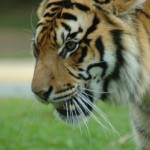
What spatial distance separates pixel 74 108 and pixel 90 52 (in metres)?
0.41

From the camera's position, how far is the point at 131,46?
4605 millimetres

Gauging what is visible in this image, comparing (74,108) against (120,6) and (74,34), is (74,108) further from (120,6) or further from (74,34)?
(120,6)

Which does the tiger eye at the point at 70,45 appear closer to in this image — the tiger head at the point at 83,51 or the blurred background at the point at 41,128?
the tiger head at the point at 83,51

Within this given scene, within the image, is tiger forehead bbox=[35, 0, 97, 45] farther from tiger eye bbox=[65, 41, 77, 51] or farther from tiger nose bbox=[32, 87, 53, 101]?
tiger nose bbox=[32, 87, 53, 101]

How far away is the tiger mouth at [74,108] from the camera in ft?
15.6

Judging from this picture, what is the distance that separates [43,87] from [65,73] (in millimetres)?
186

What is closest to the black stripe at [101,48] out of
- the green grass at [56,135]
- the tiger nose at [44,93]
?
the tiger nose at [44,93]

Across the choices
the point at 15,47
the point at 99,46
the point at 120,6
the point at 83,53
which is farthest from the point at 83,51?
the point at 15,47

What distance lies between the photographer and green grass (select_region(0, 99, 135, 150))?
7672 millimetres

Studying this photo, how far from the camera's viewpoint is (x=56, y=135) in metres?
8.45

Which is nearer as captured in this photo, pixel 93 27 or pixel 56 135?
pixel 93 27

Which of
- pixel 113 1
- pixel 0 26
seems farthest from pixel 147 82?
pixel 0 26

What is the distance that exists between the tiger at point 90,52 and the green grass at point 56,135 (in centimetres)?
191

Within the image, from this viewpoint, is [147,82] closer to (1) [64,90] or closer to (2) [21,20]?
(1) [64,90]
